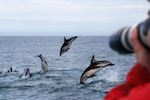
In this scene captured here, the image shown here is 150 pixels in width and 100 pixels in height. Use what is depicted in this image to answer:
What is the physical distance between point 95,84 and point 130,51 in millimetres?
27032

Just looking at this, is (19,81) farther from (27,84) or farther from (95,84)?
(95,84)

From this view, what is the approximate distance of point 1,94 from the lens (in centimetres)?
2414

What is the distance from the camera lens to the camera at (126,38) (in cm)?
162

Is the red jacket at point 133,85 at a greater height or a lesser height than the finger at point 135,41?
lesser

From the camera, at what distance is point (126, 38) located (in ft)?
5.78

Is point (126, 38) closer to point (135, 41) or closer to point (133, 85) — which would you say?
point (135, 41)

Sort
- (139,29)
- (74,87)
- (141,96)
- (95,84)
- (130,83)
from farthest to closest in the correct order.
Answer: (95,84) < (74,87) < (130,83) < (139,29) < (141,96)

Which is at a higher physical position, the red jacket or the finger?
the finger

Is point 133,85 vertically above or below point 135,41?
below

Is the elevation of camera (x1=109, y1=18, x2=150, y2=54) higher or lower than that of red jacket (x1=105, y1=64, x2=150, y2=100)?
higher

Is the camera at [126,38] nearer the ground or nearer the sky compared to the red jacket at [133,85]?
nearer the sky

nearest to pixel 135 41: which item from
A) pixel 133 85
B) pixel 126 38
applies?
pixel 126 38

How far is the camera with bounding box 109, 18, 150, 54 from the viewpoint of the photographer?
5.31 ft

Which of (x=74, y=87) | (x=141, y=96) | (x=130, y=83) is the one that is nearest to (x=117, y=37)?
(x=130, y=83)
